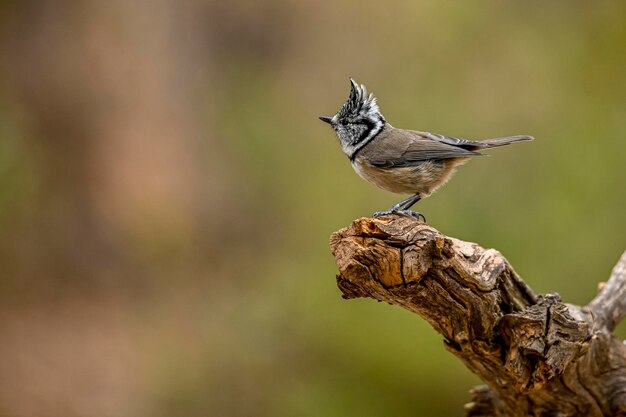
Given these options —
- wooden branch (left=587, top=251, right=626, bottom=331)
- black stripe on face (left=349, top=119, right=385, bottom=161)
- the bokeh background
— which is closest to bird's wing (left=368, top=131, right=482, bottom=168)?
black stripe on face (left=349, top=119, right=385, bottom=161)

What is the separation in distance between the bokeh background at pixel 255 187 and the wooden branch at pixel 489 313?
2658mm

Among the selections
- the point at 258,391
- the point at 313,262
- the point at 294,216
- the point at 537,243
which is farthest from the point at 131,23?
the point at 537,243

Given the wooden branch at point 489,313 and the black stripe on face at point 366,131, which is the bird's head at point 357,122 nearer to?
the black stripe on face at point 366,131

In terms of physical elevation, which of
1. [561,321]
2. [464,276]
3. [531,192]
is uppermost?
[531,192]

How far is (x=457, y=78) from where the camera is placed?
7.04 metres

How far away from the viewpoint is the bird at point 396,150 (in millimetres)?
3980

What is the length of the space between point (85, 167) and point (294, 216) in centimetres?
223

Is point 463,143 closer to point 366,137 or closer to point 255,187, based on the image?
point 366,137

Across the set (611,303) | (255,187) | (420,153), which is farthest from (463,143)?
(255,187)

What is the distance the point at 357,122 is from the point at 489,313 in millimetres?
1475

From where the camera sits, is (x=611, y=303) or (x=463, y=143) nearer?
(x=611, y=303)

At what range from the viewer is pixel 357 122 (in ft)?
13.7

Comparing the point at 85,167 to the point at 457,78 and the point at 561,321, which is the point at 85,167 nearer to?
the point at 457,78

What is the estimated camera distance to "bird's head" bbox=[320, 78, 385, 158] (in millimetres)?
4141
